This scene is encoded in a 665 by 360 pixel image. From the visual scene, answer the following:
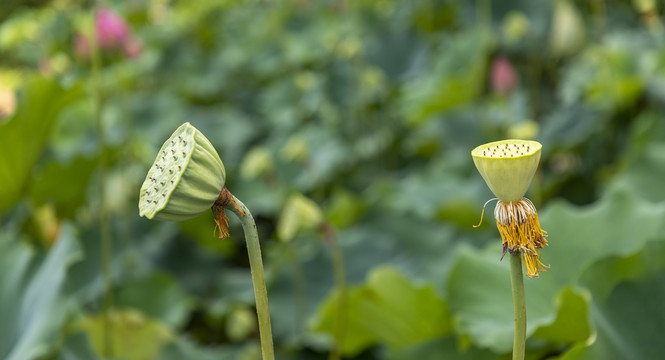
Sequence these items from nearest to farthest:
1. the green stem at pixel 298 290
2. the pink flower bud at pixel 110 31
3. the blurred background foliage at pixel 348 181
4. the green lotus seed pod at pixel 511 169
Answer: the green lotus seed pod at pixel 511 169 < the blurred background foliage at pixel 348 181 < the green stem at pixel 298 290 < the pink flower bud at pixel 110 31

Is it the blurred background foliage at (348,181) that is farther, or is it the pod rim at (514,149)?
the blurred background foliage at (348,181)

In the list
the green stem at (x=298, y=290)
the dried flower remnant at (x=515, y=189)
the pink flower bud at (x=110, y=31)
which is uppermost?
the pink flower bud at (x=110, y=31)

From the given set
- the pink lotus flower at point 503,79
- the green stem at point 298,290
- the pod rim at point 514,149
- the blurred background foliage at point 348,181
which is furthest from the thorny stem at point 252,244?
the pink lotus flower at point 503,79

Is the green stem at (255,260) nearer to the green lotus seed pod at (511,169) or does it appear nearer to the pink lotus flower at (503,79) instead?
the green lotus seed pod at (511,169)

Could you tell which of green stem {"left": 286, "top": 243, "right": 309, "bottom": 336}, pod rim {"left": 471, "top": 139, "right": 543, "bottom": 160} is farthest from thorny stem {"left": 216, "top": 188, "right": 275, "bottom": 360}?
green stem {"left": 286, "top": 243, "right": 309, "bottom": 336}

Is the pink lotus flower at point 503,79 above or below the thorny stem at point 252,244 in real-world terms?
above

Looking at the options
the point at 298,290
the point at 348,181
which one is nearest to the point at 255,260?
the point at 298,290

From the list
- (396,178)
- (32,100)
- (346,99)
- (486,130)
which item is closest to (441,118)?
(486,130)
